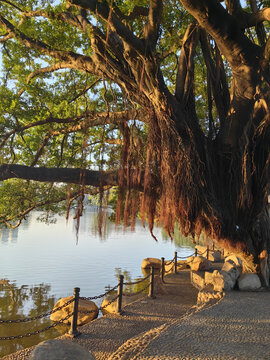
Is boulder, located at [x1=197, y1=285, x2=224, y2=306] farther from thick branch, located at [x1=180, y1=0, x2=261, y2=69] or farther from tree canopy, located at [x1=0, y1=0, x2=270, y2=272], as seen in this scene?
thick branch, located at [x1=180, y1=0, x2=261, y2=69]

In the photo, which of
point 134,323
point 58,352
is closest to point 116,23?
point 58,352

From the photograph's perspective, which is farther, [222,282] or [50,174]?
[222,282]

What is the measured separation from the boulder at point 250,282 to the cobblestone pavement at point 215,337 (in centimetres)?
188

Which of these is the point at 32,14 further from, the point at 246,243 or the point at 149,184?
the point at 246,243

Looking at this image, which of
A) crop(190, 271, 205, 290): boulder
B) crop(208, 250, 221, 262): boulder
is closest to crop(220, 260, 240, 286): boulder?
crop(190, 271, 205, 290): boulder

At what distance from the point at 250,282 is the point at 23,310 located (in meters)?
8.13

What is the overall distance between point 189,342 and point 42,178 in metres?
5.10

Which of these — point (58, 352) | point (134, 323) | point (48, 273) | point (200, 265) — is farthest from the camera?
point (48, 273)

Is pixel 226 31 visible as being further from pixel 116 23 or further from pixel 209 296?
pixel 209 296

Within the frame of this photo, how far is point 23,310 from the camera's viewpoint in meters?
10.7

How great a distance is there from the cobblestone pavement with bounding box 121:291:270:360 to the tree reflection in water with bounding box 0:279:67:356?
15.3 ft

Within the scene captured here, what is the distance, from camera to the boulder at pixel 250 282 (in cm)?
848

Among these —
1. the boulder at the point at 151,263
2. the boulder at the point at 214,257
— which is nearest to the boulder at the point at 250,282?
the boulder at the point at 214,257

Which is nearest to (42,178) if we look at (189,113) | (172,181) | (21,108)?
(172,181)
